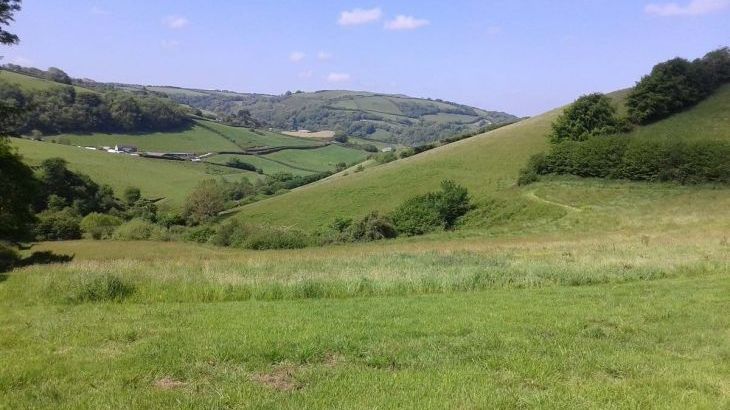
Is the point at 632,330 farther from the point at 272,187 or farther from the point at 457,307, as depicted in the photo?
the point at 272,187

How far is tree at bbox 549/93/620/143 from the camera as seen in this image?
64.2m

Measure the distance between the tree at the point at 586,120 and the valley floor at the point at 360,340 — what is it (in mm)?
50033

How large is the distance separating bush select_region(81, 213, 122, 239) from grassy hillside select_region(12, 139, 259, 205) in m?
29.2

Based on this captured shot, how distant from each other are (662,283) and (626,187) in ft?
136

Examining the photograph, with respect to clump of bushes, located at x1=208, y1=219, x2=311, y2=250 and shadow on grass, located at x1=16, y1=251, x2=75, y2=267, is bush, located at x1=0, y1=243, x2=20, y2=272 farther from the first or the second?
clump of bushes, located at x1=208, y1=219, x2=311, y2=250

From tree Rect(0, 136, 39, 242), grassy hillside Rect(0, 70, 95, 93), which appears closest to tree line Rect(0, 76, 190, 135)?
grassy hillside Rect(0, 70, 95, 93)

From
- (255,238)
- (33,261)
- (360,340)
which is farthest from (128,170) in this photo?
(360,340)

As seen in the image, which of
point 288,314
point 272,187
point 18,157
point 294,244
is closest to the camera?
point 288,314

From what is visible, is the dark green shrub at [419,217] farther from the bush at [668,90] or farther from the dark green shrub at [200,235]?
the bush at [668,90]

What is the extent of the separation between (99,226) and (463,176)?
138ft

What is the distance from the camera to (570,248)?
27.6 metres

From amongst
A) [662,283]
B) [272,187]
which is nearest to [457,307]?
[662,283]

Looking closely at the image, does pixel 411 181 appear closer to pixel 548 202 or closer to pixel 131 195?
pixel 548 202

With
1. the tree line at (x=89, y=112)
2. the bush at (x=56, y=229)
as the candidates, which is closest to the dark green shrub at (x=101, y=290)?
the bush at (x=56, y=229)
